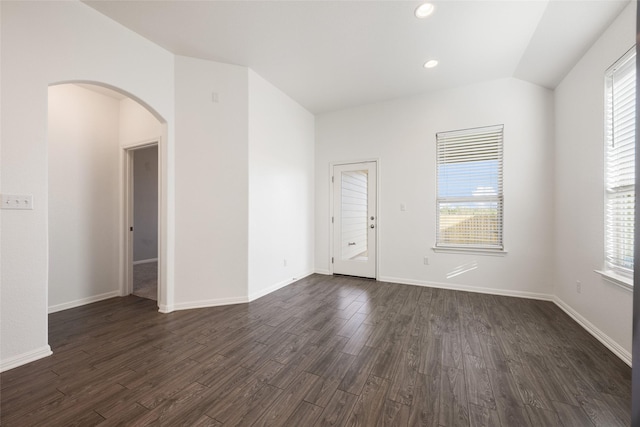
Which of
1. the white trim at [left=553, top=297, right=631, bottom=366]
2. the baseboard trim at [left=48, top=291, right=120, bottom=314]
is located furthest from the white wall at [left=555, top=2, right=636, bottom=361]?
the baseboard trim at [left=48, top=291, right=120, bottom=314]

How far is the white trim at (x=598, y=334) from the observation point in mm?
2078

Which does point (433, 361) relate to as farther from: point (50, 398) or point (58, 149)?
point (58, 149)

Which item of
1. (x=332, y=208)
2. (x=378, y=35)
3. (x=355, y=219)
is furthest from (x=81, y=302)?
(x=378, y=35)

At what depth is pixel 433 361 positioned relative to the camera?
2051 mm

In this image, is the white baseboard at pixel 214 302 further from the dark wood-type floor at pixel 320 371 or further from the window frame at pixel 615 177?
the window frame at pixel 615 177

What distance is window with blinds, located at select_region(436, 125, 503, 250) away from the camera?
3.75 meters

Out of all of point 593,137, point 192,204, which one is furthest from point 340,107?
point 593,137

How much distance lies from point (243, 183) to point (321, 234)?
210 cm

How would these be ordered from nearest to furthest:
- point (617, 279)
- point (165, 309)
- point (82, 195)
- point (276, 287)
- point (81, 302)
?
point (617, 279) → point (165, 309) → point (81, 302) → point (82, 195) → point (276, 287)

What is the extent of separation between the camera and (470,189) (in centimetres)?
390

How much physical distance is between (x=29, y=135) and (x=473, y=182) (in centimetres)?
509

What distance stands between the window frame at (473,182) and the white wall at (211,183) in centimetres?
301

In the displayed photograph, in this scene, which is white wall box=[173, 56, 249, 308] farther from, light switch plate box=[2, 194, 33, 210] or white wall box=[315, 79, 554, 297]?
white wall box=[315, 79, 554, 297]

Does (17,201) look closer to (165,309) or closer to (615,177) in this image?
(165,309)
